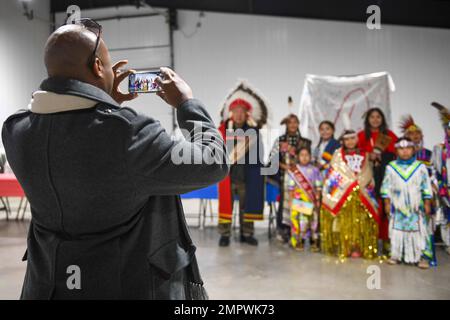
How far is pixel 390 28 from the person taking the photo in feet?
21.3

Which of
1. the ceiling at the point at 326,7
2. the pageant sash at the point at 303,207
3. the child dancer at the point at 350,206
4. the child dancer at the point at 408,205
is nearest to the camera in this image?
the child dancer at the point at 408,205

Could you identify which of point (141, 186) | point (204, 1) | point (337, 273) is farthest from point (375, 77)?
point (204, 1)

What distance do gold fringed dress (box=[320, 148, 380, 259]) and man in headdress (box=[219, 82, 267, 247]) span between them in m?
0.81

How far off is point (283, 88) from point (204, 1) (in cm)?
219

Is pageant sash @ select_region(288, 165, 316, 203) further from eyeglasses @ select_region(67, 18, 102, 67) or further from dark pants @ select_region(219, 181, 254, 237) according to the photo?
eyeglasses @ select_region(67, 18, 102, 67)

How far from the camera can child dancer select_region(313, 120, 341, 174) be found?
3.97m

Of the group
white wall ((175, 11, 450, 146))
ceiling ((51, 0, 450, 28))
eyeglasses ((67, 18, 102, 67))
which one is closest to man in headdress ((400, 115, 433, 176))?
ceiling ((51, 0, 450, 28))

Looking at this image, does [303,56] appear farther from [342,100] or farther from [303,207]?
[303,207]

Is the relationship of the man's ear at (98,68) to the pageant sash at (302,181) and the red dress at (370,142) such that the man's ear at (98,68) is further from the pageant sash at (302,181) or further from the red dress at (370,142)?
the red dress at (370,142)

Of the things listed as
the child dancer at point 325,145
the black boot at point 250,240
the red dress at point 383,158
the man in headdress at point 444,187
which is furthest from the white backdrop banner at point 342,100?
the black boot at point 250,240

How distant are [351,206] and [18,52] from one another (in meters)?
3.50

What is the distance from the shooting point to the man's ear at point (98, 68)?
753 millimetres

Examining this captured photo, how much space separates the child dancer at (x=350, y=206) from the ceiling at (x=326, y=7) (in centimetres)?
291

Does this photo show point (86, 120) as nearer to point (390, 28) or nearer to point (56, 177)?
point (56, 177)
